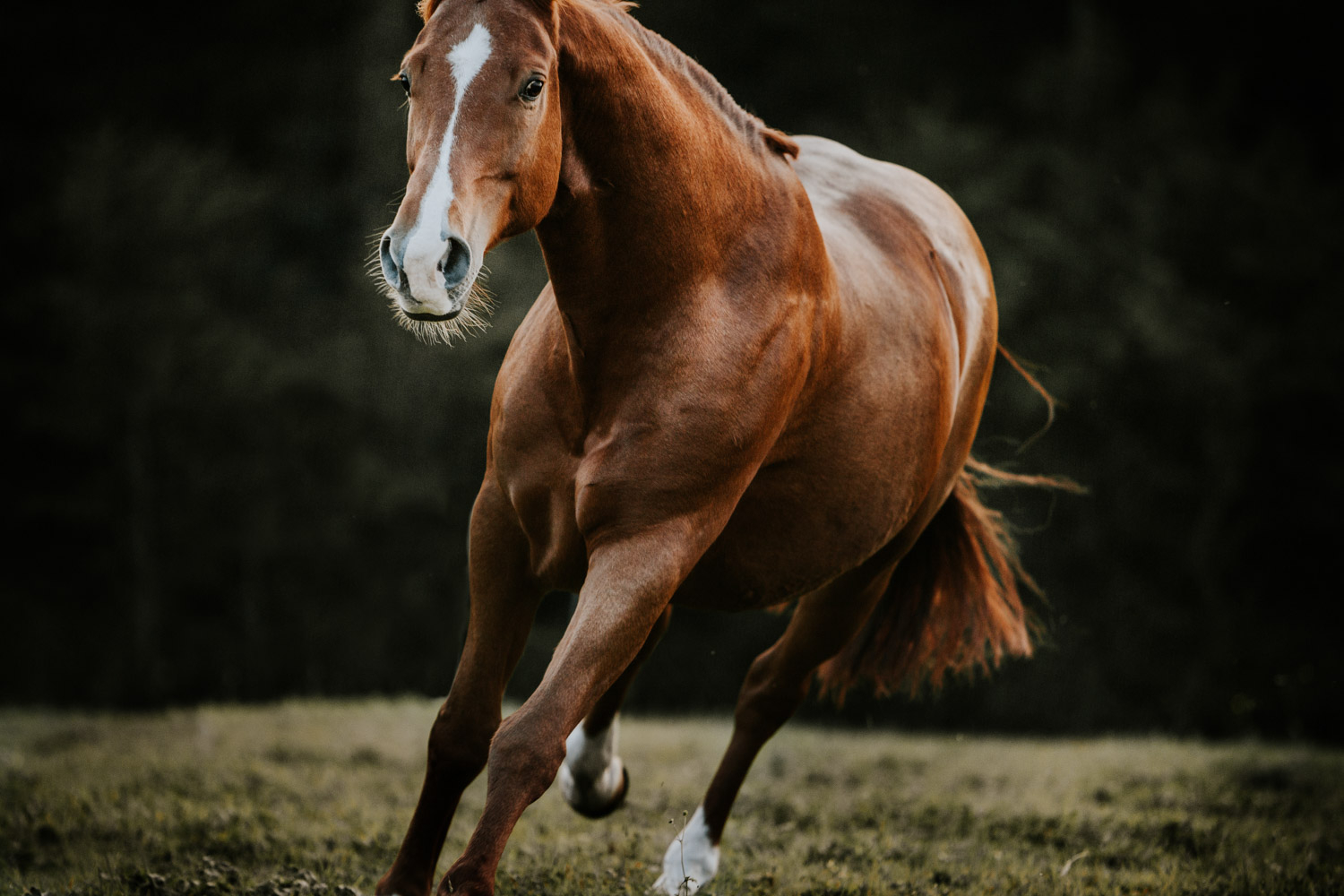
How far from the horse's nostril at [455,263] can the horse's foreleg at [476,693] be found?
1.03 meters

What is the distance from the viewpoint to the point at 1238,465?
13.5 m

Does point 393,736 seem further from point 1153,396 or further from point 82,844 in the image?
point 1153,396

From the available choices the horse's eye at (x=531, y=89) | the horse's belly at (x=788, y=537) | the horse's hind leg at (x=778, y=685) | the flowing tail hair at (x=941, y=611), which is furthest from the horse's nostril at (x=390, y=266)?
the flowing tail hair at (x=941, y=611)

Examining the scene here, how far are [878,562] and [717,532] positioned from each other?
5.05ft

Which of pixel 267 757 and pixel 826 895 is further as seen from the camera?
pixel 267 757

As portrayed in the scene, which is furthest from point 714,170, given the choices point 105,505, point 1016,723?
point 105,505

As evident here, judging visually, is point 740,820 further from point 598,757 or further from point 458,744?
point 458,744

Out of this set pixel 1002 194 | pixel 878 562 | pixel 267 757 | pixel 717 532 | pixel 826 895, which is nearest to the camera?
pixel 717 532

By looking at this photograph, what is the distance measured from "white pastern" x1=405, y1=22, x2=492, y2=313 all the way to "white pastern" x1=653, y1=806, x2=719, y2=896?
8.12 ft

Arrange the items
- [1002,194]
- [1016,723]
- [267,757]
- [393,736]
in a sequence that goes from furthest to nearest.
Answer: [1002,194]
[1016,723]
[393,736]
[267,757]

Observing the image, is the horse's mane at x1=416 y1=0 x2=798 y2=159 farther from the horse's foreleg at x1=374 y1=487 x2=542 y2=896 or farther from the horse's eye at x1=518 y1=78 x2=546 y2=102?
the horse's foreleg at x1=374 y1=487 x2=542 y2=896

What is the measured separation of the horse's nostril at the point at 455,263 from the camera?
223cm

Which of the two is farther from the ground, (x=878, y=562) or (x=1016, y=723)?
(x=878, y=562)

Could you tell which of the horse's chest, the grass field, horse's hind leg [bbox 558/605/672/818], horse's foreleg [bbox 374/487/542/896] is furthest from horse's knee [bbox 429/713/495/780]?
horse's hind leg [bbox 558/605/672/818]
